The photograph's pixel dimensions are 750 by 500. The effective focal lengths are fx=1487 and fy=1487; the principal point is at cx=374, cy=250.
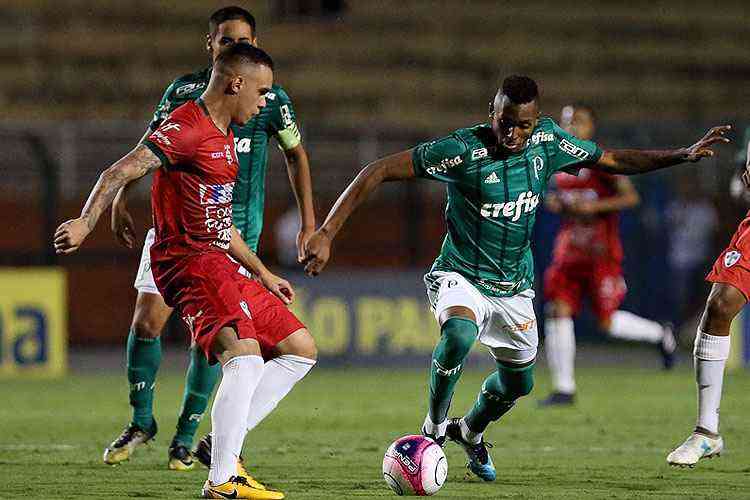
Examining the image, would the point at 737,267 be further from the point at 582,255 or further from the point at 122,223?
the point at 582,255

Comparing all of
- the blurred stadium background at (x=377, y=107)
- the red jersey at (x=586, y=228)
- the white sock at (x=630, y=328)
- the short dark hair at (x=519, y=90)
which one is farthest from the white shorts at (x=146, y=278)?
the blurred stadium background at (x=377, y=107)

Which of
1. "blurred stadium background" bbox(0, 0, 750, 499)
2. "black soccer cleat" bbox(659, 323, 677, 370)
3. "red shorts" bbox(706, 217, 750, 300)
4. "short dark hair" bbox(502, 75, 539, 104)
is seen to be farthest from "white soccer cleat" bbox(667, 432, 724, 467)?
"black soccer cleat" bbox(659, 323, 677, 370)

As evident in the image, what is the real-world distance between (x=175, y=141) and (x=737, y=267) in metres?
2.89

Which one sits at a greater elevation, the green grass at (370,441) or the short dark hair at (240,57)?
the short dark hair at (240,57)

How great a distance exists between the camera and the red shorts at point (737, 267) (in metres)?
7.23

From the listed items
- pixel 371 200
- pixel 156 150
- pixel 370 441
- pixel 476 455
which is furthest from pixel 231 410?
pixel 371 200

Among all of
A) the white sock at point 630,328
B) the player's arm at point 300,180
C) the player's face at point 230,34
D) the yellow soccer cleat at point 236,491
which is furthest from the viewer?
the white sock at point 630,328

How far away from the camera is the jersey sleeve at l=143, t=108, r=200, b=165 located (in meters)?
6.06

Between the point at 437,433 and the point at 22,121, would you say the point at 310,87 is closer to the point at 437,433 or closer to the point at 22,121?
the point at 22,121

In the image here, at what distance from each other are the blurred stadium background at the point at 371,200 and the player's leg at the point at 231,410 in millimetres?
1250

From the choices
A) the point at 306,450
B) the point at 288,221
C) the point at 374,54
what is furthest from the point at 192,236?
the point at 374,54

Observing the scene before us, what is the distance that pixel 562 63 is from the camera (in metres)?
20.8

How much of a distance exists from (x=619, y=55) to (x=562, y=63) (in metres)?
0.90

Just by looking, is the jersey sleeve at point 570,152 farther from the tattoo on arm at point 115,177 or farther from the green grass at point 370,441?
the tattoo on arm at point 115,177
